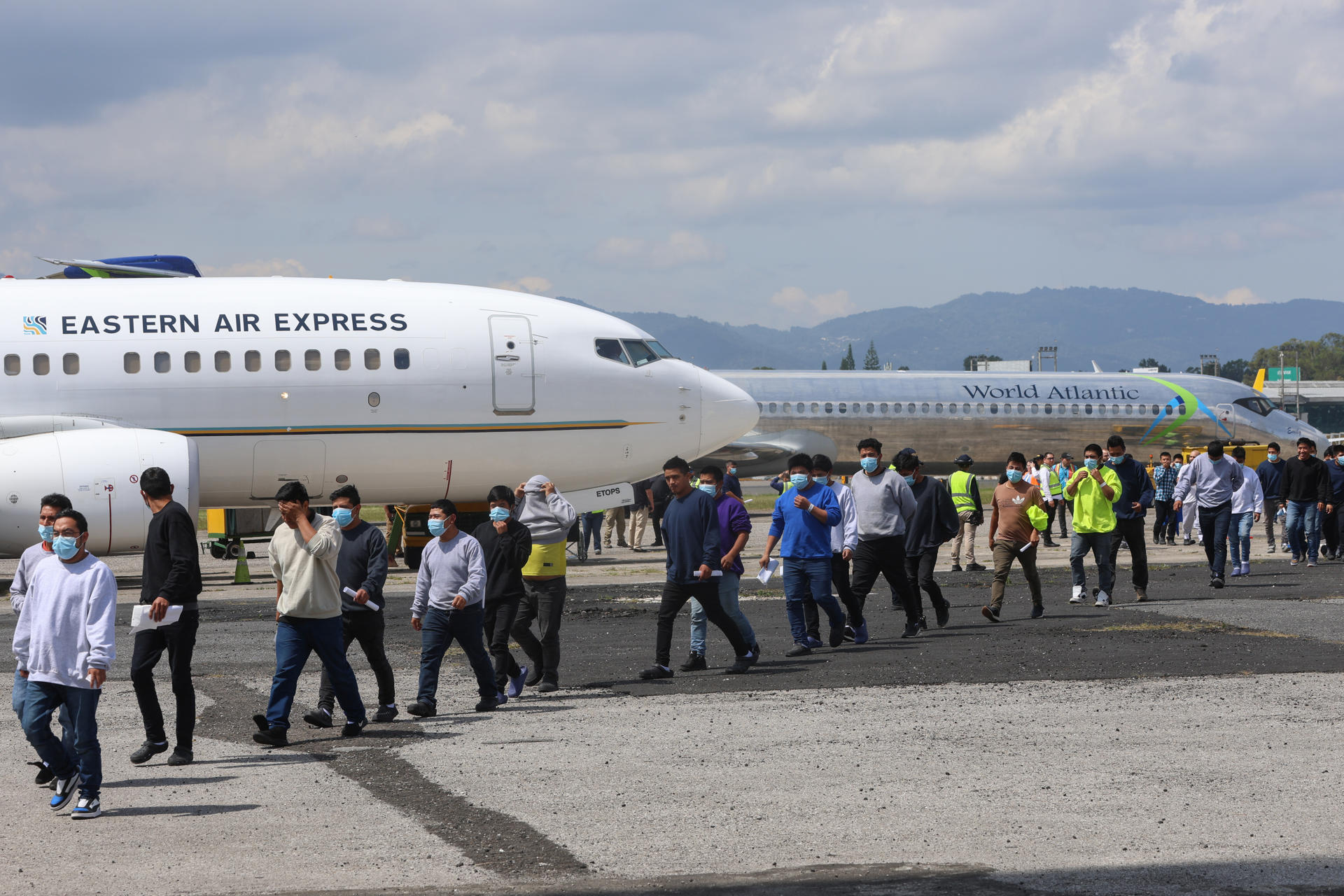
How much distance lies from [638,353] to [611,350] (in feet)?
1.57

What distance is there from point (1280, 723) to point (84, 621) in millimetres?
7883

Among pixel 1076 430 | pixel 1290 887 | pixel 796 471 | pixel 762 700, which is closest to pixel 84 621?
pixel 762 700

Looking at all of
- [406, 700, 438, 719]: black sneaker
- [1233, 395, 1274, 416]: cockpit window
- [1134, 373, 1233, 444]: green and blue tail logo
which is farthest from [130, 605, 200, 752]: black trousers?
[1233, 395, 1274, 416]: cockpit window

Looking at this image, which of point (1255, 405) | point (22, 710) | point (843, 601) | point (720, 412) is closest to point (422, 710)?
point (22, 710)

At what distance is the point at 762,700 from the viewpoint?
11.2 meters

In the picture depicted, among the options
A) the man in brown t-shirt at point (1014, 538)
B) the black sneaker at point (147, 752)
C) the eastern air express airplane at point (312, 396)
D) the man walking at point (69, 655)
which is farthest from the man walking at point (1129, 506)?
the man walking at point (69, 655)

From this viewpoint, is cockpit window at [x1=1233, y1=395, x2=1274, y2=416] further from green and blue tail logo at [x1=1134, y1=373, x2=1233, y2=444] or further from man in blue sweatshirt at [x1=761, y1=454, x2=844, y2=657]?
man in blue sweatshirt at [x1=761, y1=454, x2=844, y2=657]

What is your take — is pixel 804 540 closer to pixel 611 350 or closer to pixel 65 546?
pixel 65 546

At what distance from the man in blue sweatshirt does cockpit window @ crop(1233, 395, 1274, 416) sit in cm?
3557

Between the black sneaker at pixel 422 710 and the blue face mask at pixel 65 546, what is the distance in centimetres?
337

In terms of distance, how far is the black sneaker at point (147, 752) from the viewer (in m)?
9.09

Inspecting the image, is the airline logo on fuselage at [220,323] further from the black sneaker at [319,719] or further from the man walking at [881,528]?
the black sneaker at [319,719]

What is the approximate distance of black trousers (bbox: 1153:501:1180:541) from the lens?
94.9 feet

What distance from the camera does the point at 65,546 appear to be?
800 centimetres
